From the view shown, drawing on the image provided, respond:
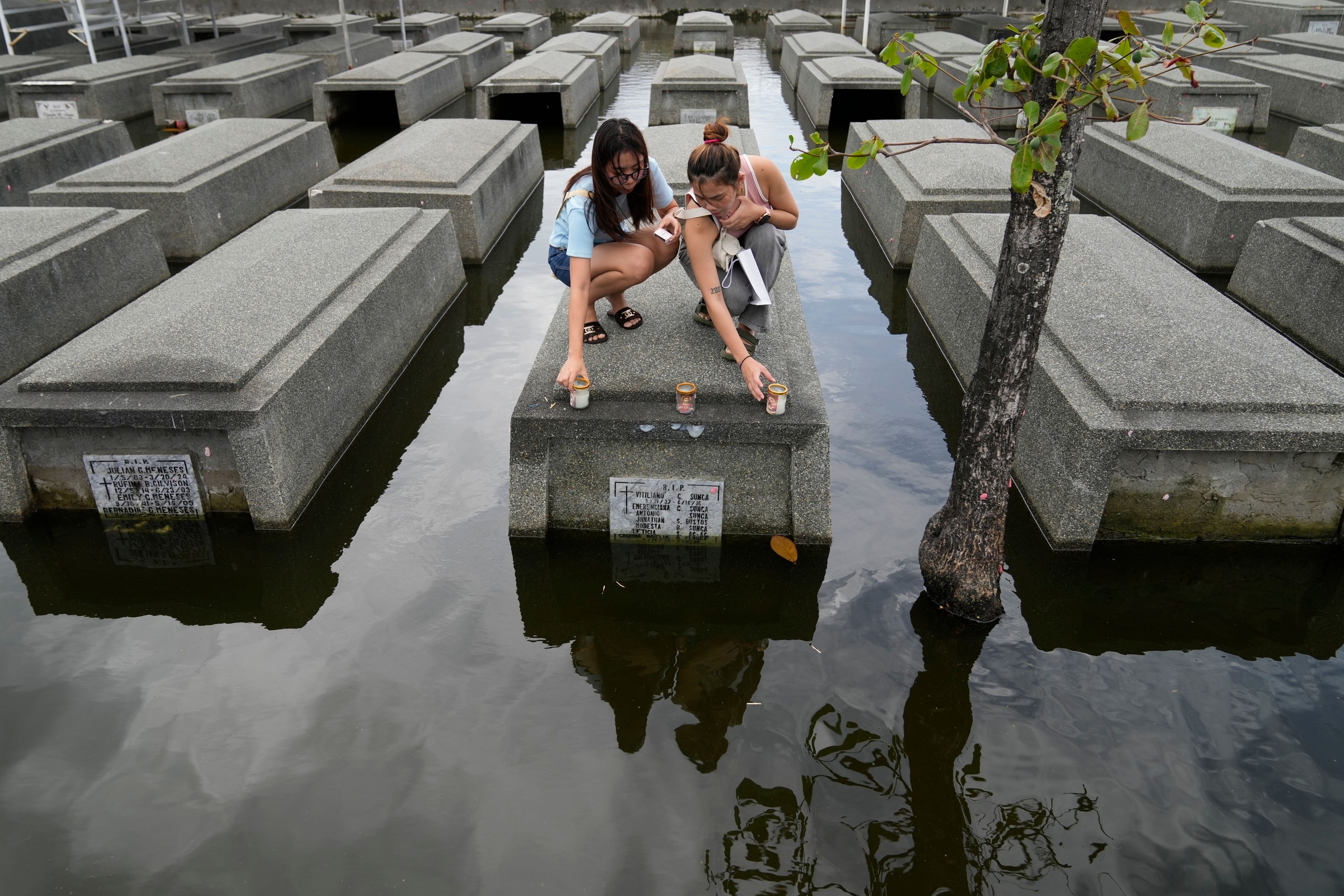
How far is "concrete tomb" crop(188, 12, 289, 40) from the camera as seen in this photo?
19.0 m

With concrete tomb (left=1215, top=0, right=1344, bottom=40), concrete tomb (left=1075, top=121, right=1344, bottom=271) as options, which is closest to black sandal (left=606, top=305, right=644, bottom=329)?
concrete tomb (left=1075, top=121, right=1344, bottom=271)

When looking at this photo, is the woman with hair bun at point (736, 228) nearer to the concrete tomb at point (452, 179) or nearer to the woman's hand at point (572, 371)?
the woman's hand at point (572, 371)

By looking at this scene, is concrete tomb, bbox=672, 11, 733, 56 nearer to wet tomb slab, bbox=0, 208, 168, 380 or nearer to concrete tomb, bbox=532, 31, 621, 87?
concrete tomb, bbox=532, 31, 621, 87

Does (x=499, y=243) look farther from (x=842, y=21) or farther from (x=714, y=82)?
(x=842, y=21)

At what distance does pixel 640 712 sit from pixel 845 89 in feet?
35.6

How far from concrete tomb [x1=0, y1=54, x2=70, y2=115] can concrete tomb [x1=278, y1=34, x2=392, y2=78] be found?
10.4 feet

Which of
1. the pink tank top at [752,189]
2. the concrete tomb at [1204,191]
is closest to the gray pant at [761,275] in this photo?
the pink tank top at [752,189]

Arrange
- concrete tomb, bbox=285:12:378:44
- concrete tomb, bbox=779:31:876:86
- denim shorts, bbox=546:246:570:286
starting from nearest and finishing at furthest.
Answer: denim shorts, bbox=546:246:570:286 < concrete tomb, bbox=779:31:876:86 < concrete tomb, bbox=285:12:378:44

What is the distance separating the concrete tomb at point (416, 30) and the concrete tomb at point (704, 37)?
482cm

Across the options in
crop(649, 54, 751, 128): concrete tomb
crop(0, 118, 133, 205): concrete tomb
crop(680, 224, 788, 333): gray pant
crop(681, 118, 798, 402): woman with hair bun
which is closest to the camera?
crop(681, 118, 798, 402): woman with hair bun

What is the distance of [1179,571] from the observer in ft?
12.5

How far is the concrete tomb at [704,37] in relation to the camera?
17375mm

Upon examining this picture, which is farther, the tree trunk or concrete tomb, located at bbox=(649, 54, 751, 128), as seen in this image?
concrete tomb, located at bbox=(649, 54, 751, 128)

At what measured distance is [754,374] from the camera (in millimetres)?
3645
